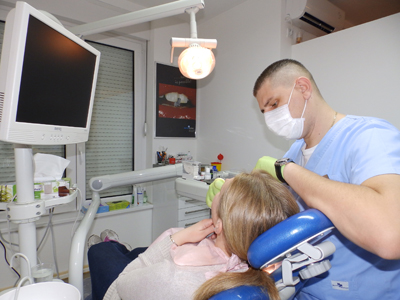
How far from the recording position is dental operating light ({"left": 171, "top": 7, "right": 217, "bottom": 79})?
4.45 feet

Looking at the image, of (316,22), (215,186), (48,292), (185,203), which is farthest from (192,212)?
(316,22)

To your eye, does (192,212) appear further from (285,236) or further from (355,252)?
(285,236)

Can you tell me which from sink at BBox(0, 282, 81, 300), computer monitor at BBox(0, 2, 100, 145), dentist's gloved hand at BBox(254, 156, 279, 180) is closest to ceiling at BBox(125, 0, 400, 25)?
computer monitor at BBox(0, 2, 100, 145)

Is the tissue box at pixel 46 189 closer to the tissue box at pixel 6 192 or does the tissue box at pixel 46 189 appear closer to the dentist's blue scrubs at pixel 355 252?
the tissue box at pixel 6 192

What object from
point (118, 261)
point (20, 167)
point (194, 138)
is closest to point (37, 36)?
point (20, 167)

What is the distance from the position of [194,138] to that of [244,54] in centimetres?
113

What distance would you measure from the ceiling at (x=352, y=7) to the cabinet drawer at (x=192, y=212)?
2.06 meters

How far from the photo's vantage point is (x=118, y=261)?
1176 millimetres

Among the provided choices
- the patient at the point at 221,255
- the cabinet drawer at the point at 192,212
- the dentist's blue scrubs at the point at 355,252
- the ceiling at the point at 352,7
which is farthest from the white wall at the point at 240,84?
the patient at the point at 221,255

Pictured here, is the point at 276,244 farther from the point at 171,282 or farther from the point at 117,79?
the point at 117,79

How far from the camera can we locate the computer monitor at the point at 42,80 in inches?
33.9

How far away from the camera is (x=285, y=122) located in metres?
1.11

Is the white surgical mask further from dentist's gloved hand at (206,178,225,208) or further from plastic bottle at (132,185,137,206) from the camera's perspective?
plastic bottle at (132,185,137,206)

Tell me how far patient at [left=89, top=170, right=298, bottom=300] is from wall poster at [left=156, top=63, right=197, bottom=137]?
72.5 inches
